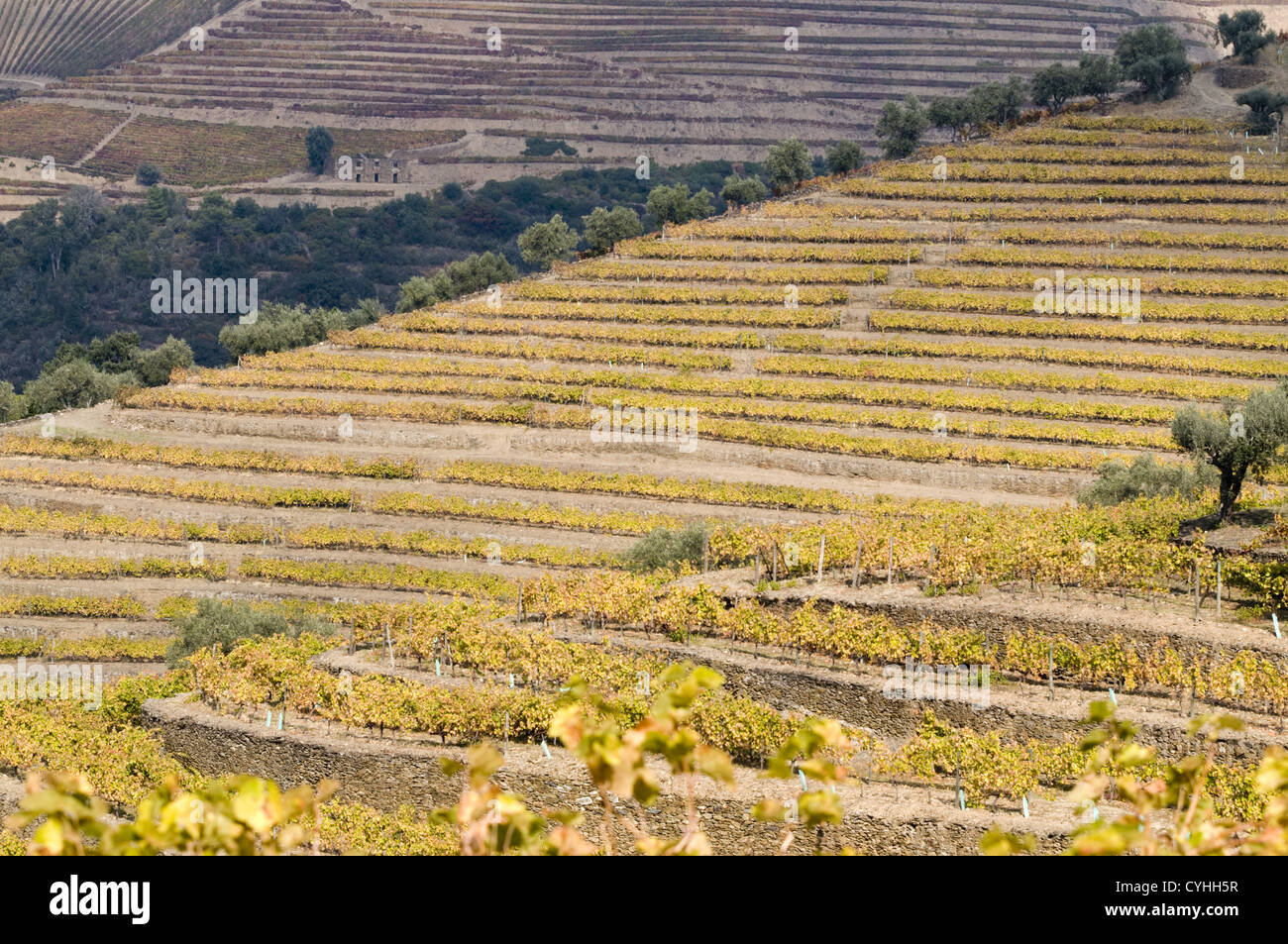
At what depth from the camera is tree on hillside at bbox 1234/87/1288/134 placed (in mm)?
64438

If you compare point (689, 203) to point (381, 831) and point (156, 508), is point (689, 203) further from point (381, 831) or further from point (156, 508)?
point (381, 831)

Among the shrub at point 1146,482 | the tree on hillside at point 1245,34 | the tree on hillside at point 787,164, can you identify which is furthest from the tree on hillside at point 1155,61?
the shrub at point 1146,482

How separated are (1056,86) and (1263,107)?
34.1 feet

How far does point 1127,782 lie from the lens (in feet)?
20.9

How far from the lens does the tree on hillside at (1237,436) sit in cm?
2708

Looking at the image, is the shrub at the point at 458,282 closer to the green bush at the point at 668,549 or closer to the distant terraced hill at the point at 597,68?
the green bush at the point at 668,549

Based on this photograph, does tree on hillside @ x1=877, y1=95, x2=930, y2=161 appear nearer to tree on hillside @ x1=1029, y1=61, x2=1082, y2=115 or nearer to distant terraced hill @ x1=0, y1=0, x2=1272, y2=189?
tree on hillside @ x1=1029, y1=61, x2=1082, y2=115

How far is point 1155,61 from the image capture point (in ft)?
230

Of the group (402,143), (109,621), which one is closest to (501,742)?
(109,621)

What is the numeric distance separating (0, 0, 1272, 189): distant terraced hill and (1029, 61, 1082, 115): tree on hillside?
202 feet

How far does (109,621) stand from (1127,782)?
36032 millimetres

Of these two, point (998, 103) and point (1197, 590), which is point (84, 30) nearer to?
point (998, 103)

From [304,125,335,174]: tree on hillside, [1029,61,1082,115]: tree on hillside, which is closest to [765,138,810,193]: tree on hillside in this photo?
[1029,61,1082,115]: tree on hillside

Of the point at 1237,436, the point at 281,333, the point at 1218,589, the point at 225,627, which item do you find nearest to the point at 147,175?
the point at 281,333
